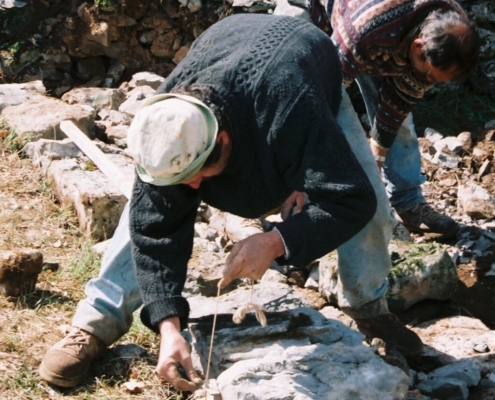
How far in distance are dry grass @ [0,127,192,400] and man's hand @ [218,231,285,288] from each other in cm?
89

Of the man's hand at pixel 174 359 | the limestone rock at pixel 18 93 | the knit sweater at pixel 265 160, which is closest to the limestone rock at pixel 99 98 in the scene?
the limestone rock at pixel 18 93

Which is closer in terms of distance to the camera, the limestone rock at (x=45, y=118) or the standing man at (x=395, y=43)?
the standing man at (x=395, y=43)

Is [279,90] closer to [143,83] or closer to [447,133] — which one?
[447,133]

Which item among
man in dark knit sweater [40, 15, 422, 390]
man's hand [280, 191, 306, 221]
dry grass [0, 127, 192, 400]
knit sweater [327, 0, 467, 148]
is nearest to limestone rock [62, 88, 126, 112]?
dry grass [0, 127, 192, 400]

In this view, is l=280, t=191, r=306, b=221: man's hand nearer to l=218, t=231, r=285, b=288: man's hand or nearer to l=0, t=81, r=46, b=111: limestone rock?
l=218, t=231, r=285, b=288: man's hand

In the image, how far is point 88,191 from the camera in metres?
4.83

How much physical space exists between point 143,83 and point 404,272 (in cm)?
357

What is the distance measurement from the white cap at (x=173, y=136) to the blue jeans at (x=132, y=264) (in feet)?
2.65

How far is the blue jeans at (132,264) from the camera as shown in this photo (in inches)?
137

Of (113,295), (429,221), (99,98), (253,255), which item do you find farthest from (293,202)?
(99,98)

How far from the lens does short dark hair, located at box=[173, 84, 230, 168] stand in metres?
2.74

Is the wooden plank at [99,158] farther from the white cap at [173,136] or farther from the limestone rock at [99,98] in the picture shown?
the white cap at [173,136]

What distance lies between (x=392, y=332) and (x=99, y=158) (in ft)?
7.67

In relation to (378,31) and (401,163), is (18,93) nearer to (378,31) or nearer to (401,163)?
(401,163)
